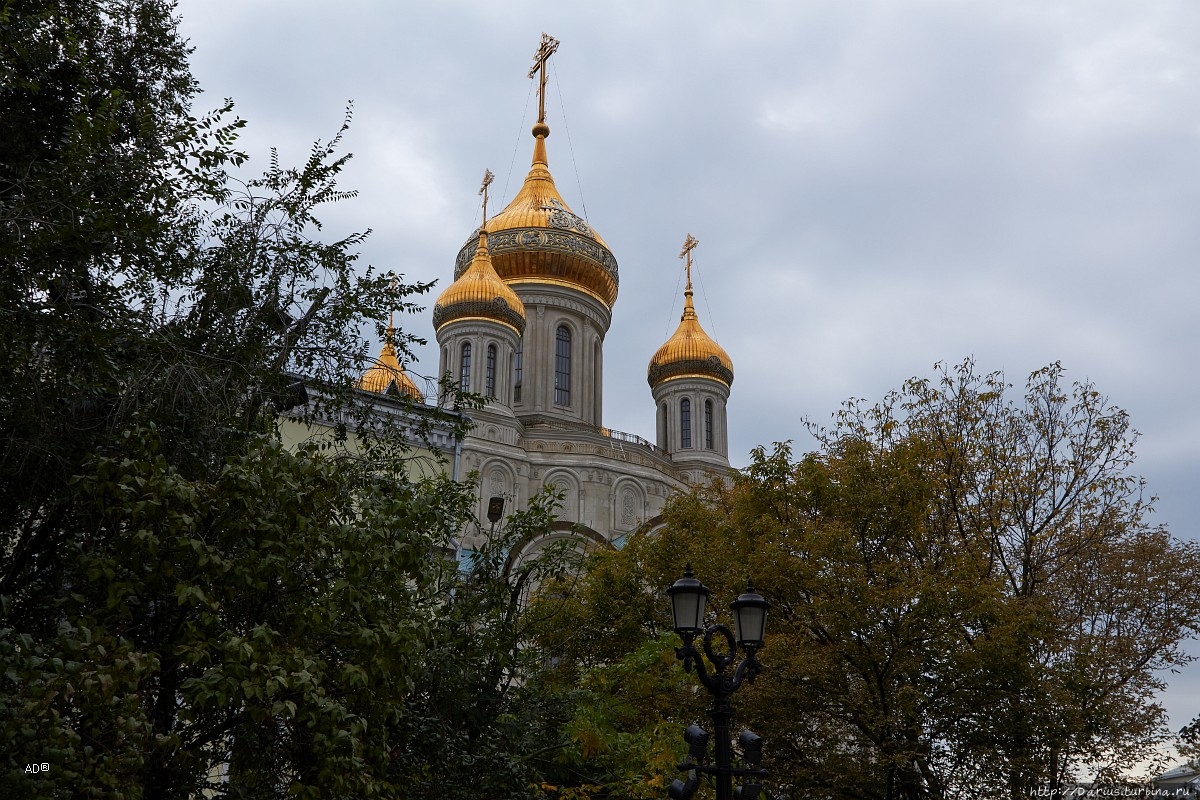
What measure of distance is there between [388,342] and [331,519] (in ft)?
6.78

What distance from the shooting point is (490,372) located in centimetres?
3394

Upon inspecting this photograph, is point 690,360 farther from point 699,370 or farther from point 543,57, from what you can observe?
point 543,57

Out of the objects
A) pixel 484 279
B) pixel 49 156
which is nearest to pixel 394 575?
pixel 49 156

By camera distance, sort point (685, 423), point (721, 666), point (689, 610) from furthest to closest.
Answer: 1. point (685, 423)
2. point (721, 666)
3. point (689, 610)

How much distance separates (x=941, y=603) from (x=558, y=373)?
978 inches

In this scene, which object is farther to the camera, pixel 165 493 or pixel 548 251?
pixel 548 251

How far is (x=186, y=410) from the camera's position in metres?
8.67

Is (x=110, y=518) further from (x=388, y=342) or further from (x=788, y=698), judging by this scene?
(x=788, y=698)

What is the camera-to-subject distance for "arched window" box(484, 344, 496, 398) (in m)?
33.7

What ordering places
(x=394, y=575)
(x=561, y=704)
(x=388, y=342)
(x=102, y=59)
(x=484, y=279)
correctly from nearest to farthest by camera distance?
(x=394, y=575) → (x=102, y=59) → (x=388, y=342) → (x=561, y=704) → (x=484, y=279)

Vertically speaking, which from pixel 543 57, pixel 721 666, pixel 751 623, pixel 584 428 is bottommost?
pixel 721 666

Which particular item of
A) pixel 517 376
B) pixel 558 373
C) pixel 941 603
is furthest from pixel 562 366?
pixel 941 603

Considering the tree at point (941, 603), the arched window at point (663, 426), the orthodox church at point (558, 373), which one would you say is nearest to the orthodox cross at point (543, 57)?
the orthodox church at point (558, 373)

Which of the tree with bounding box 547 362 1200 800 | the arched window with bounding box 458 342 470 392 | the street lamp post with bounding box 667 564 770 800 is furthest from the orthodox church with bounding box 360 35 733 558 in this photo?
the street lamp post with bounding box 667 564 770 800
